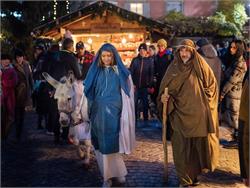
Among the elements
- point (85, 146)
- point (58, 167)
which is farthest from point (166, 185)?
point (58, 167)

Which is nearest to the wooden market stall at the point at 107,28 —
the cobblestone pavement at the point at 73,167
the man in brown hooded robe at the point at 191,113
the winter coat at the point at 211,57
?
the cobblestone pavement at the point at 73,167

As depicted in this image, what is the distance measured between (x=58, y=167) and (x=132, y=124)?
191cm

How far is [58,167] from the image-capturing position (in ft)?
24.7

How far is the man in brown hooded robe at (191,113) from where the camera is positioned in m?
6.15

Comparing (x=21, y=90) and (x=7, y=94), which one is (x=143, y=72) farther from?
(x=7, y=94)

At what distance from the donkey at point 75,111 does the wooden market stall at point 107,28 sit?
10.4 metres

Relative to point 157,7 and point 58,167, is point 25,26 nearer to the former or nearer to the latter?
point 157,7

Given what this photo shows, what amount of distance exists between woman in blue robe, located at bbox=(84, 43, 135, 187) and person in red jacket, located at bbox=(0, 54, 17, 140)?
339cm

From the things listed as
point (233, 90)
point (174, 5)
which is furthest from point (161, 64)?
point (174, 5)

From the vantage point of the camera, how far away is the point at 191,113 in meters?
6.15

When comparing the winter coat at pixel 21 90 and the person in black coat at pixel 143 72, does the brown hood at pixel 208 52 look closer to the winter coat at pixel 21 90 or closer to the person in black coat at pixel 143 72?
the person in black coat at pixel 143 72

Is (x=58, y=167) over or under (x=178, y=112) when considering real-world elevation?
under

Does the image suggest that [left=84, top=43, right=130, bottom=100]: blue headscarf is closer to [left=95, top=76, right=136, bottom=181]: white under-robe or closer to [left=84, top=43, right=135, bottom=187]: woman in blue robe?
[left=84, top=43, right=135, bottom=187]: woman in blue robe

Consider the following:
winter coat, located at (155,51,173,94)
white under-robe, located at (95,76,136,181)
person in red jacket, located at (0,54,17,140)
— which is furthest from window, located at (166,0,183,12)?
white under-robe, located at (95,76,136,181)
